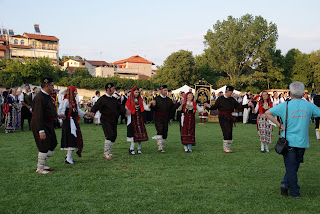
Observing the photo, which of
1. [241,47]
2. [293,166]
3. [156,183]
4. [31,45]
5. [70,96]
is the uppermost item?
[31,45]

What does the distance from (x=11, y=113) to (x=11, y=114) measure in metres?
0.05

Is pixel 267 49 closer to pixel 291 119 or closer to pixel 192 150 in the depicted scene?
pixel 192 150

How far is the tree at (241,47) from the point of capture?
55625 millimetres

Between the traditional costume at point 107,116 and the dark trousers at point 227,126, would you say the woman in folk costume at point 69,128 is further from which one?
the dark trousers at point 227,126

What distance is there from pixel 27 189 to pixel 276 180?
470 centimetres

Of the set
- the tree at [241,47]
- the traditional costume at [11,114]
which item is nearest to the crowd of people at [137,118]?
the traditional costume at [11,114]

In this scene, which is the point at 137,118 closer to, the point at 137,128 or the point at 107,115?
the point at 137,128

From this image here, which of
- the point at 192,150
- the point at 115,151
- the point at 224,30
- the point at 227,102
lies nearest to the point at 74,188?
the point at 115,151

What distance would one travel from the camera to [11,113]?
13875mm

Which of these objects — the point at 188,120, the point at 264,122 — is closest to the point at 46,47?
the point at 188,120

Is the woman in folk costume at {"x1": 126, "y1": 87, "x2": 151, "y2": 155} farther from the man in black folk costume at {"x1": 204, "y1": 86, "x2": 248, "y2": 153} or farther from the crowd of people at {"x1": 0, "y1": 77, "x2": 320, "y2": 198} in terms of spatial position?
the man in black folk costume at {"x1": 204, "y1": 86, "x2": 248, "y2": 153}

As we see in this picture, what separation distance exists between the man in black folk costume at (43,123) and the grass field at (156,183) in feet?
1.31

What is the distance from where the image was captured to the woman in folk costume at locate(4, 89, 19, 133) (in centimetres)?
1371

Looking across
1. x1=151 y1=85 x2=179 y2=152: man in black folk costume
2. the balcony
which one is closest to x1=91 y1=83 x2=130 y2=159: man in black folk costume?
x1=151 y1=85 x2=179 y2=152: man in black folk costume
